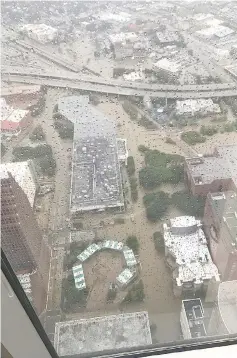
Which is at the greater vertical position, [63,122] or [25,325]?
[25,325]

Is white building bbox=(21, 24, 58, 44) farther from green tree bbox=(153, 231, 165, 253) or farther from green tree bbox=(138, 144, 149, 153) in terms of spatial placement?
green tree bbox=(153, 231, 165, 253)

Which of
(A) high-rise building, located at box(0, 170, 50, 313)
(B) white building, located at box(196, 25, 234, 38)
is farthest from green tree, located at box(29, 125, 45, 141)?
(B) white building, located at box(196, 25, 234, 38)

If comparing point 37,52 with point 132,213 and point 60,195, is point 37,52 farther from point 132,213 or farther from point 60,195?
point 132,213

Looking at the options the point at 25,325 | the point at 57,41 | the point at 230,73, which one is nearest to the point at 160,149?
the point at 230,73

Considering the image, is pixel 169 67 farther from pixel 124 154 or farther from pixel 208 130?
pixel 124 154

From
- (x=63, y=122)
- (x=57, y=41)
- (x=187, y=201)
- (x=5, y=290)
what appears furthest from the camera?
(x=57, y=41)

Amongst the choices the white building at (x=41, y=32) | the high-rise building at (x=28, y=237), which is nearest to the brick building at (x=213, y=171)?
the high-rise building at (x=28, y=237)

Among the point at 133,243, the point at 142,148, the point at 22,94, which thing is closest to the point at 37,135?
the point at 22,94
